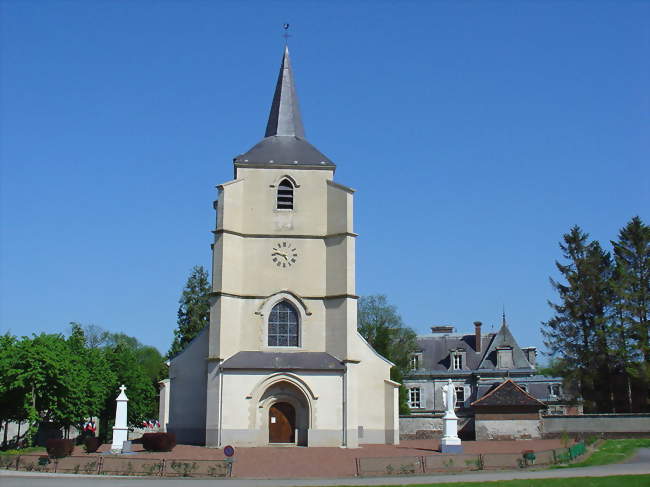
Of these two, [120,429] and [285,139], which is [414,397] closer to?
[285,139]

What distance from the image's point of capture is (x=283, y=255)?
1389 inches

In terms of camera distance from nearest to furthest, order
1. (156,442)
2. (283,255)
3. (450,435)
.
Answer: (156,442), (450,435), (283,255)

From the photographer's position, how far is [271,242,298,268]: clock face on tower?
35219 millimetres

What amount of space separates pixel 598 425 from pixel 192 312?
3080cm

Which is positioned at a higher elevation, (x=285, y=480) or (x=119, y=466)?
(x=119, y=466)

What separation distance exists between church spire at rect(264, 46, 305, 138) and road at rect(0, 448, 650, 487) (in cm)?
2297

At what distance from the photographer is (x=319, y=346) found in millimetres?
34312

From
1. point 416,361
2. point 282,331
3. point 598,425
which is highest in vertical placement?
point 416,361

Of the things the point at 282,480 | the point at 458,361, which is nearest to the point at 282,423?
the point at 282,480

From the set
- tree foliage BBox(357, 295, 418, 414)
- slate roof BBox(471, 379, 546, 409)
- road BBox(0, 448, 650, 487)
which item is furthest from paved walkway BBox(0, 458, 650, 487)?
tree foliage BBox(357, 295, 418, 414)

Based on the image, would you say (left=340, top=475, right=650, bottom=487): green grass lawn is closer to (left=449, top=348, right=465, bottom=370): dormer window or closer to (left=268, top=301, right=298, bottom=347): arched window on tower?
(left=268, top=301, right=298, bottom=347): arched window on tower

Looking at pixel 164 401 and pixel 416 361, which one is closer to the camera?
pixel 164 401

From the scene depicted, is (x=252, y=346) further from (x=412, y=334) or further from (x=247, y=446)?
(x=412, y=334)

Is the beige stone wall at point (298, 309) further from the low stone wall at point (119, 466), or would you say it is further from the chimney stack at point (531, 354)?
the chimney stack at point (531, 354)
